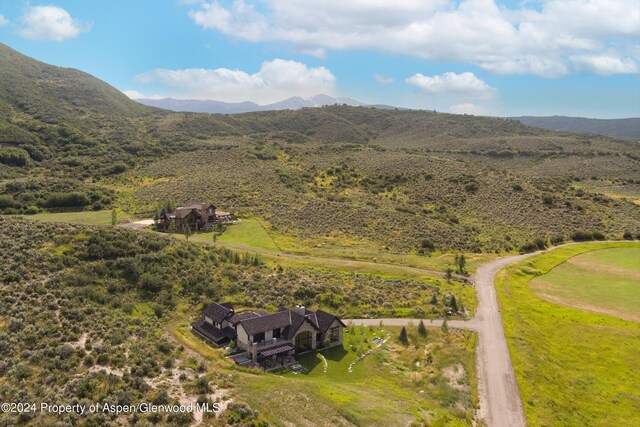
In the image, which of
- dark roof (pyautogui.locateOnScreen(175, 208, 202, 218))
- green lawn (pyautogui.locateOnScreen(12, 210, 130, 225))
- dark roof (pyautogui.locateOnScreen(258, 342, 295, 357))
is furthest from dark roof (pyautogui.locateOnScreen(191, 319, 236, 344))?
green lawn (pyautogui.locateOnScreen(12, 210, 130, 225))

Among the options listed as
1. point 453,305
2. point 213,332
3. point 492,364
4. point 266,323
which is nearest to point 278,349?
point 266,323

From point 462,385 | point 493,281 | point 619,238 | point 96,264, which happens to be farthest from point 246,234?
point 619,238

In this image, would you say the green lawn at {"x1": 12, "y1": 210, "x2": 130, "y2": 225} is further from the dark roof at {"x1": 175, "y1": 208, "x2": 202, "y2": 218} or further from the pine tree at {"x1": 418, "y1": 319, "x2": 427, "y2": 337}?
the pine tree at {"x1": 418, "y1": 319, "x2": 427, "y2": 337}

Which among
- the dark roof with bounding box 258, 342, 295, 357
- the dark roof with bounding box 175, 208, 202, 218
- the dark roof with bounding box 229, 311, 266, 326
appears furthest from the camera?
the dark roof with bounding box 175, 208, 202, 218

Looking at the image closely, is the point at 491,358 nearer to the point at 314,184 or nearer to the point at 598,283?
the point at 598,283

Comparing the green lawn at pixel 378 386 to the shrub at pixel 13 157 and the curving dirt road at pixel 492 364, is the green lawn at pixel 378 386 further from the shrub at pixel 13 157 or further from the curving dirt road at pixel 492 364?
the shrub at pixel 13 157

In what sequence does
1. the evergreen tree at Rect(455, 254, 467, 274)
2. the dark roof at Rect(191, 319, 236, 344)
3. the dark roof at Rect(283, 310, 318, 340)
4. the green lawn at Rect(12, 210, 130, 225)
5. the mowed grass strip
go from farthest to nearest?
the green lawn at Rect(12, 210, 130, 225) < the evergreen tree at Rect(455, 254, 467, 274) < the dark roof at Rect(283, 310, 318, 340) < the dark roof at Rect(191, 319, 236, 344) < the mowed grass strip
